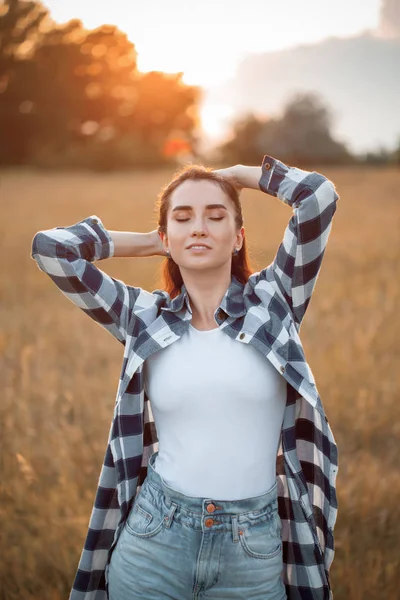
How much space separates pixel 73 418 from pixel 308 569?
2.35 metres

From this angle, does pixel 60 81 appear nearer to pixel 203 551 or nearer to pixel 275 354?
pixel 275 354

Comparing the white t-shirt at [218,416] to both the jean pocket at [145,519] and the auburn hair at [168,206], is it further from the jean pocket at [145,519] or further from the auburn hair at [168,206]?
the auburn hair at [168,206]

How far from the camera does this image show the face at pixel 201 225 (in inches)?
71.7

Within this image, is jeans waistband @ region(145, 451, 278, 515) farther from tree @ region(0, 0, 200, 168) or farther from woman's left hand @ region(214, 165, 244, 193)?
tree @ region(0, 0, 200, 168)

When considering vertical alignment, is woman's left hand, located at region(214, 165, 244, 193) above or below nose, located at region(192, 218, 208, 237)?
above

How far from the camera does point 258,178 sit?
6.59 feet

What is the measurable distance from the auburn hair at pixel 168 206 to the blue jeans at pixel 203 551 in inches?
28.2

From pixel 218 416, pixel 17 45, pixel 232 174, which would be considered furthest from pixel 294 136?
pixel 218 416

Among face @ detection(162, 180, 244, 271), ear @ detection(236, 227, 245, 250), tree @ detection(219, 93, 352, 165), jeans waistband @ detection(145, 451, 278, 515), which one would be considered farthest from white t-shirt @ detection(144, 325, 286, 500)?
tree @ detection(219, 93, 352, 165)

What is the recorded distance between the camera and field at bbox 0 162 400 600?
265 cm

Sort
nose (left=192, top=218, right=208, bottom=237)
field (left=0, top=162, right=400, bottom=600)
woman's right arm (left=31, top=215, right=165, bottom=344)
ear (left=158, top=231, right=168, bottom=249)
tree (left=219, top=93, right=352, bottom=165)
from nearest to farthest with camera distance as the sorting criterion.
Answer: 1. nose (left=192, top=218, right=208, bottom=237)
2. woman's right arm (left=31, top=215, right=165, bottom=344)
3. ear (left=158, top=231, right=168, bottom=249)
4. field (left=0, top=162, right=400, bottom=600)
5. tree (left=219, top=93, right=352, bottom=165)

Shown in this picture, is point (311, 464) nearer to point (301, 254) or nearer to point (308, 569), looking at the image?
point (308, 569)

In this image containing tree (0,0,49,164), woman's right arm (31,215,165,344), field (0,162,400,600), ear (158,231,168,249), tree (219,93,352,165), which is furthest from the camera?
tree (219,93,352,165)

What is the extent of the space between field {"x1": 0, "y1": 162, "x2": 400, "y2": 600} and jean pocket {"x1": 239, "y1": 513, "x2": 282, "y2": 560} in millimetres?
898
